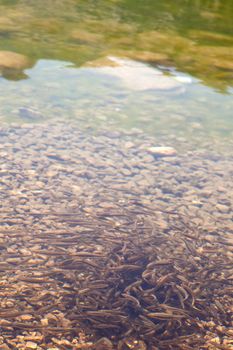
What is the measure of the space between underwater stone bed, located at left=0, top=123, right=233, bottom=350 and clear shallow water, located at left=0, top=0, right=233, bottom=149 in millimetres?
605

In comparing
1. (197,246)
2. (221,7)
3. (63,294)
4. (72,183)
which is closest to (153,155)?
(72,183)

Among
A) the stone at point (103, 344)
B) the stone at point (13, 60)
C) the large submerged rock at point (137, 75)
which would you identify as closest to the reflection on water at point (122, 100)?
the large submerged rock at point (137, 75)

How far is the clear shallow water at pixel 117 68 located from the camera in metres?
5.79

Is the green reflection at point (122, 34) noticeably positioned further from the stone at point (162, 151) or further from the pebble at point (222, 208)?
the pebble at point (222, 208)

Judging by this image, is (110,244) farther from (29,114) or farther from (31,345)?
(29,114)

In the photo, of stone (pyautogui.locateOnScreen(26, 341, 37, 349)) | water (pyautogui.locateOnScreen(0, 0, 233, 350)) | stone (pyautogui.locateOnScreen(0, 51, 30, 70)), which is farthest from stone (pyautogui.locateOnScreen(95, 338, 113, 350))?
stone (pyautogui.locateOnScreen(0, 51, 30, 70))

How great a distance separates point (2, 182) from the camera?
13.7ft

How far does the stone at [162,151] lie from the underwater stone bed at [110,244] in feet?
0.22

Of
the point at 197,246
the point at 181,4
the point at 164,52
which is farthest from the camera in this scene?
the point at 181,4

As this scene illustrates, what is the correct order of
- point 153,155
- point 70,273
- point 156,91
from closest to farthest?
point 70,273
point 153,155
point 156,91

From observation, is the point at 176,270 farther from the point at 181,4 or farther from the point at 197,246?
the point at 181,4

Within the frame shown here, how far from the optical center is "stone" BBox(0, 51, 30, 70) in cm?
679

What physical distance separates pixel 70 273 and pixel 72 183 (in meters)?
1.26

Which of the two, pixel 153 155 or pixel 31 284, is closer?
pixel 31 284
